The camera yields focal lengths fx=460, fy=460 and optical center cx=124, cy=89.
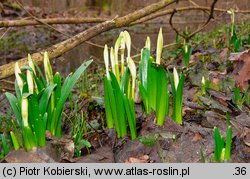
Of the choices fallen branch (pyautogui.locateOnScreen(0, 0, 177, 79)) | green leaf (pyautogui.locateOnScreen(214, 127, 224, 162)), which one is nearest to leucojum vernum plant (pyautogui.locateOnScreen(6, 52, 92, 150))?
green leaf (pyautogui.locateOnScreen(214, 127, 224, 162))

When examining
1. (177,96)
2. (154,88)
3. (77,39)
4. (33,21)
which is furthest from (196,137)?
(33,21)

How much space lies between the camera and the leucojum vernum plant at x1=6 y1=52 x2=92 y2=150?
7.22 feet

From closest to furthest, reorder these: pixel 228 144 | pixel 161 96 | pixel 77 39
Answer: pixel 228 144
pixel 161 96
pixel 77 39

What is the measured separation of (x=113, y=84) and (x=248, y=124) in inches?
32.0

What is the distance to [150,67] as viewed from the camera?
246 cm

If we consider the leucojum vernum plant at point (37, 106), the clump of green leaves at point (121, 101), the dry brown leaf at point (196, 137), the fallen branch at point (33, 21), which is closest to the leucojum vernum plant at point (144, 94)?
the clump of green leaves at point (121, 101)

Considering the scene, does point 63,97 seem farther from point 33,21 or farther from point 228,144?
point 33,21

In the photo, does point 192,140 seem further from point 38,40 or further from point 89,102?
point 38,40

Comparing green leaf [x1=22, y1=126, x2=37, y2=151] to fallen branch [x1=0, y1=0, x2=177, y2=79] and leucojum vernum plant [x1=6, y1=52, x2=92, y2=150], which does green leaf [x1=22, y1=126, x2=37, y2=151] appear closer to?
leucojum vernum plant [x1=6, y1=52, x2=92, y2=150]

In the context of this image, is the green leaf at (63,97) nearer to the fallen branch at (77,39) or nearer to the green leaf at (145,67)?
the green leaf at (145,67)

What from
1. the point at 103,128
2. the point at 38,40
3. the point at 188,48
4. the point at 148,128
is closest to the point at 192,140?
the point at 148,128

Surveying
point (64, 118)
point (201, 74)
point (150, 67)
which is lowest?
point (64, 118)

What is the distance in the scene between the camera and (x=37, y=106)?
7.29 feet
